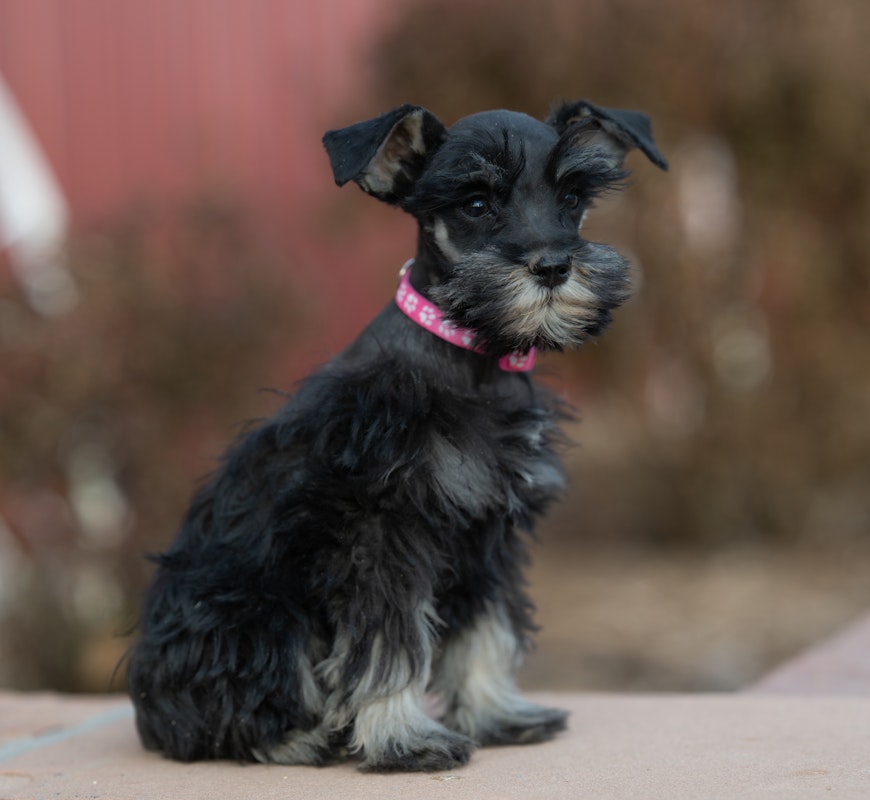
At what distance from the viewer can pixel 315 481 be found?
3639mm

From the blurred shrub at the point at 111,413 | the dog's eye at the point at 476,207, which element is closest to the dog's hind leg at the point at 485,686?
the dog's eye at the point at 476,207

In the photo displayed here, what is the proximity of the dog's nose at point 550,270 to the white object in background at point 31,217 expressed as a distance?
4.65 metres

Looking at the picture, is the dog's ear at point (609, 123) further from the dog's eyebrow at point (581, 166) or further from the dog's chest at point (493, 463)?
the dog's chest at point (493, 463)

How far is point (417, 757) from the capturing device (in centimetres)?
363

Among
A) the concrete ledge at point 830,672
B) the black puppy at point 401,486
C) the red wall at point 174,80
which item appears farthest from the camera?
the red wall at point 174,80

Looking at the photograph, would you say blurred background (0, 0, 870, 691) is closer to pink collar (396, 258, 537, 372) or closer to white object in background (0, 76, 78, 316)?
white object in background (0, 76, 78, 316)

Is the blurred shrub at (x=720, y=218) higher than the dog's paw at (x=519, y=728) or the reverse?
higher

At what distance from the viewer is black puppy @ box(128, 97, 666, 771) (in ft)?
11.7

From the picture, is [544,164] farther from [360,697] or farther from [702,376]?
[702,376]

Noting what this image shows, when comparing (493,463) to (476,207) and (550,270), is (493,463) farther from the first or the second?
(476,207)

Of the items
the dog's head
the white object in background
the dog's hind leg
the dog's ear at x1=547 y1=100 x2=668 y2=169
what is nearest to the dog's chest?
the dog's head

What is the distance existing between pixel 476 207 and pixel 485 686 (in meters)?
1.57

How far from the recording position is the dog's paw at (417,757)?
362 cm

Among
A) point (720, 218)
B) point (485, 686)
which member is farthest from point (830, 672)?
point (720, 218)
